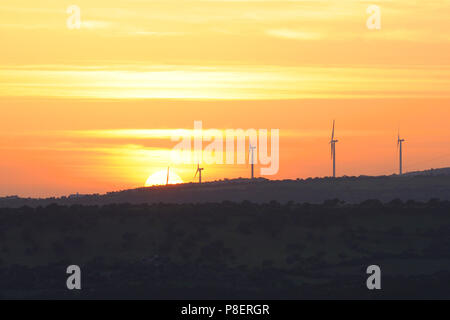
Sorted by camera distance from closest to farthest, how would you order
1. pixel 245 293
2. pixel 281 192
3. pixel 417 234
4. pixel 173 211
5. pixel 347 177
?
pixel 245 293
pixel 417 234
pixel 173 211
pixel 281 192
pixel 347 177

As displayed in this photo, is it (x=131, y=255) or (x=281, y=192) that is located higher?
(x=281, y=192)

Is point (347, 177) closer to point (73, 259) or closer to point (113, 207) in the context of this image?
point (113, 207)

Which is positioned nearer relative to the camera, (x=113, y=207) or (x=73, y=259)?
(x=73, y=259)

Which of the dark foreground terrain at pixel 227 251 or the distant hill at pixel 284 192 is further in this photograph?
the distant hill at pixel 284 192
